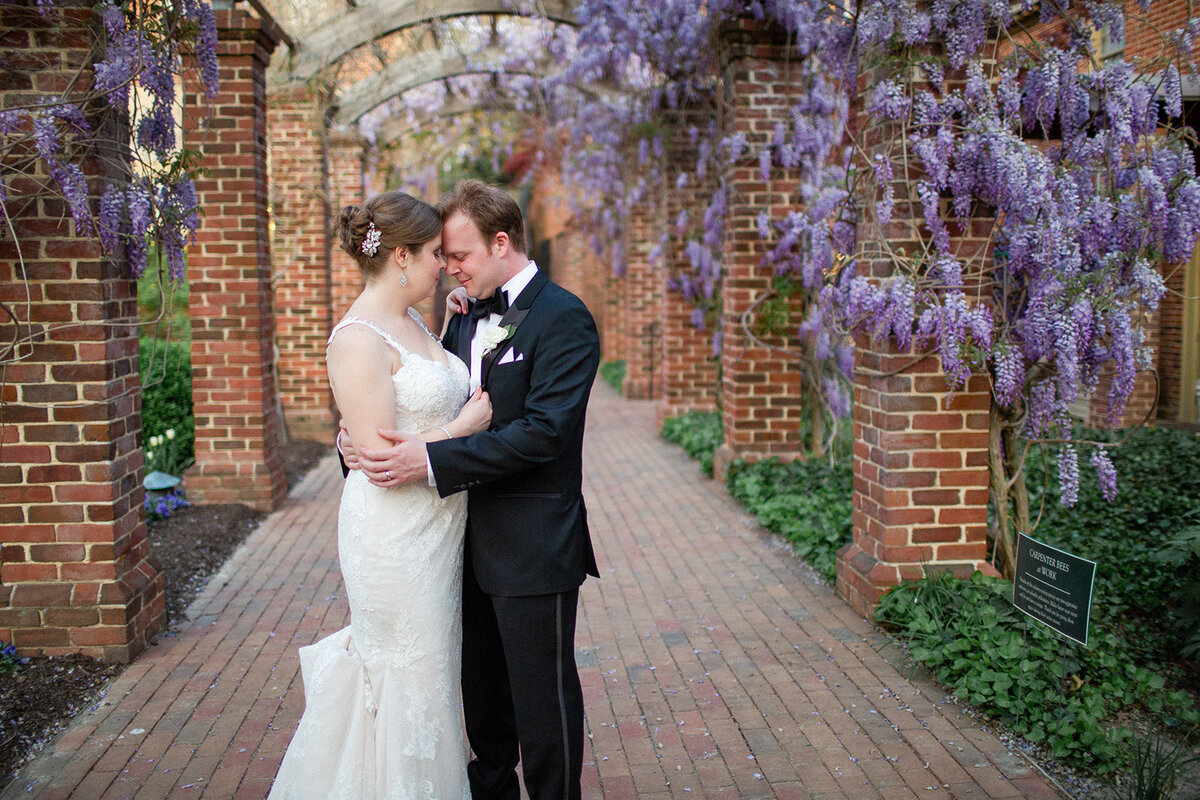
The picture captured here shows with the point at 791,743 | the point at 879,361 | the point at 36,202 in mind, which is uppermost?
the point at 36,202

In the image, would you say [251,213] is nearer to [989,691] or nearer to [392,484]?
[392,484]

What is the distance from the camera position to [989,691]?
11.6ft

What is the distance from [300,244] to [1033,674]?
8259mm

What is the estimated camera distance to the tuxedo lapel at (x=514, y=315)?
2711 millimetres

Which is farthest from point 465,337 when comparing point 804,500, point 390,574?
point 804,500

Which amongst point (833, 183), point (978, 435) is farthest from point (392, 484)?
point (833, 183)

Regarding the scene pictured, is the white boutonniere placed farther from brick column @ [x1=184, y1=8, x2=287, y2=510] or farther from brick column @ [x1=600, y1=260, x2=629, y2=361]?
brick column @ [x1=600, y1=260, x2=629, y2=361]

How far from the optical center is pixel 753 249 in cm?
752

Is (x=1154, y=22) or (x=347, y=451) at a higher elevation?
(x=1154, y=22)

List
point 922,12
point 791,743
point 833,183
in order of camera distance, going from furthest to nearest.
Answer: point 833,183 < point 922,12 < point 791,743

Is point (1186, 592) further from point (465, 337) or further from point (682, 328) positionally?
point (682, 328)

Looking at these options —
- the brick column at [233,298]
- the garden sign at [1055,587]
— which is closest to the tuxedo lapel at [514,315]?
the garden sign at [1055,587]

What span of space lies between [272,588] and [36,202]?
7.89 feet

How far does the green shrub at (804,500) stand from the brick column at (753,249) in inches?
12.0
